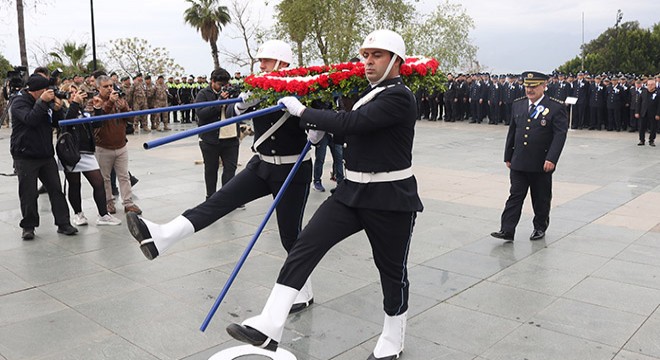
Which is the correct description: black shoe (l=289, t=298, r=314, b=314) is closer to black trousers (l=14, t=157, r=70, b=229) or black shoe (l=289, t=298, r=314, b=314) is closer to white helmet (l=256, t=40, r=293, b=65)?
white helmet (l=256, t=40, r=293, b=65)

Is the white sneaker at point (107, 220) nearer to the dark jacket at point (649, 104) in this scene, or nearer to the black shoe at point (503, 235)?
the black shoe at point (503, 235)

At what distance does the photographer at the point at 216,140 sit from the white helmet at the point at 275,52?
3141 millimetres

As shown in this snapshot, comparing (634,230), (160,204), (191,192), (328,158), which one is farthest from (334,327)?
(328,158)

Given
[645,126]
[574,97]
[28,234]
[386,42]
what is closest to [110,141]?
[28,234]

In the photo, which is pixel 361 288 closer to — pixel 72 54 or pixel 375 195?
pixel 375 195

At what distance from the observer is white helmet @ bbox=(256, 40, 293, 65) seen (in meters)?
4.71

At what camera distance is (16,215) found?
26.3 feet

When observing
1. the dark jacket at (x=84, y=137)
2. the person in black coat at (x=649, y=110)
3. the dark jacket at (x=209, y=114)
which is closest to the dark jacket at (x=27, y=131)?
the dark jacket at (x=84, y=137)

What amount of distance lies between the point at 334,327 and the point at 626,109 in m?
18.8

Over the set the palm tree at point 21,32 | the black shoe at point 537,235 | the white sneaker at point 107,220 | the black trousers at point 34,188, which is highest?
the palm tree at point 21,32

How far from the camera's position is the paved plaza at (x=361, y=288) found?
4027mm

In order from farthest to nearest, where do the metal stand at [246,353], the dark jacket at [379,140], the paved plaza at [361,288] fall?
the paved plaza at [361,288]
the metal stand at [246,353]
the dark jacket at [379,140]

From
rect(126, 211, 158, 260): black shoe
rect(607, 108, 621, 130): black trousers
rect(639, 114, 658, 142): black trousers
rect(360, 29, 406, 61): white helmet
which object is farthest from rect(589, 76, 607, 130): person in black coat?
rect(126, 211, 158, 260): black shoe

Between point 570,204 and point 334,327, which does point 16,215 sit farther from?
point 570,204
